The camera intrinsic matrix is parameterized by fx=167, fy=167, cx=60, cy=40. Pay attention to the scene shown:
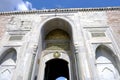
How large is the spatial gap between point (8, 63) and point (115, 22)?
16.8 feet

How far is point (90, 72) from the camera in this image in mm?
5973

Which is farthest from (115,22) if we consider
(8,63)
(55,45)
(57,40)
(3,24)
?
(3,24)

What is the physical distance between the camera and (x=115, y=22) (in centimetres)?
773

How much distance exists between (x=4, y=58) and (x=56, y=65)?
349 centimetres

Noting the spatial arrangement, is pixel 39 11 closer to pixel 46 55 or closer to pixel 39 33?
pixel 39 33

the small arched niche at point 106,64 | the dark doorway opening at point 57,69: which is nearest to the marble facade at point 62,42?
the small arched niche at point 106,64

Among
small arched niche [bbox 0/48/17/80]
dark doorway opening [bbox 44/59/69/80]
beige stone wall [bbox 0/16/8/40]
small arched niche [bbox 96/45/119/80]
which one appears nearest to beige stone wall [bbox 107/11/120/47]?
small arched niche [bbox 96/45/119/80]

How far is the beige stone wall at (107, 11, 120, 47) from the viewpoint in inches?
285

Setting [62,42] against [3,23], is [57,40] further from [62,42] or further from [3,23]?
[3,23]

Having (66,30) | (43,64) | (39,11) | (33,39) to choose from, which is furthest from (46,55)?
(39,11)

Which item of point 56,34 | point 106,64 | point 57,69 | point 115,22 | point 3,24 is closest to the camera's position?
point 106,64

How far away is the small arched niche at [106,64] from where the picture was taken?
6.35 m

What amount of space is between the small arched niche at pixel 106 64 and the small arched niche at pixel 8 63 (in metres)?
3.46

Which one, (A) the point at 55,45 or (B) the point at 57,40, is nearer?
(A) the point at 55,45
